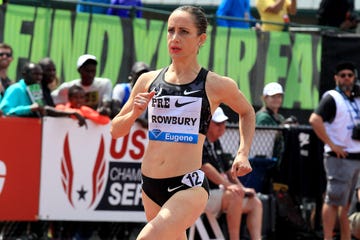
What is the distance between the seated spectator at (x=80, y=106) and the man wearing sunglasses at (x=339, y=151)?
2.75m

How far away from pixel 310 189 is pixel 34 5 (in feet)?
14.6

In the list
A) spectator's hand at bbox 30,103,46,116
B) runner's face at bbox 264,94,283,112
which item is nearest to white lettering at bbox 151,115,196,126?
spectator's hand at bbox 30,103,46,116

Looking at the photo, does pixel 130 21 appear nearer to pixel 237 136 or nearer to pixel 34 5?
pixel 34 5

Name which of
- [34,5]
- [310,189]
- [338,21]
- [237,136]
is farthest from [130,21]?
[338,21]

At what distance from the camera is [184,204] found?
23.1ft

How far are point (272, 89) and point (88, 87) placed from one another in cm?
266

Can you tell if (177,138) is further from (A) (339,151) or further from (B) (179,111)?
(A) (339,151)

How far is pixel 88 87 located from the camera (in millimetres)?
12094

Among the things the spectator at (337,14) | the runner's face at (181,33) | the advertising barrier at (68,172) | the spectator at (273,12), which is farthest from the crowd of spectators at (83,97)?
the runner's face at (181,33)

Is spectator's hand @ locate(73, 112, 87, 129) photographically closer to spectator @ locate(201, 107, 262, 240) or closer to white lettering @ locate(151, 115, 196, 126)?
spectator @ locate(201, 107, 262, 240)

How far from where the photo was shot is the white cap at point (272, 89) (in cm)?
1322

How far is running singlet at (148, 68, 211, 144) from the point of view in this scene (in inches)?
285

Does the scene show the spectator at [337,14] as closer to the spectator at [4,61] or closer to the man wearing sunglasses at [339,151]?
the man wearing sunglasses at [339,151]

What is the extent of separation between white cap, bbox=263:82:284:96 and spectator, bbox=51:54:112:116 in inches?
91.8
